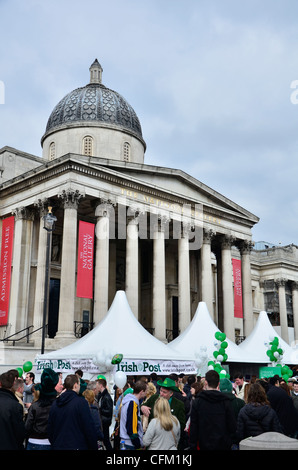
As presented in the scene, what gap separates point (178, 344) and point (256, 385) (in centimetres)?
1388

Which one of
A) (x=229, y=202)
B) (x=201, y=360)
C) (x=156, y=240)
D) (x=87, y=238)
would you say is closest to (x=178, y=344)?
(x=201, y=360)

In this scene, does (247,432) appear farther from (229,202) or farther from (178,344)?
(229,202)

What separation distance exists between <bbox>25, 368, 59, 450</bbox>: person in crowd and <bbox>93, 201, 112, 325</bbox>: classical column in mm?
19342

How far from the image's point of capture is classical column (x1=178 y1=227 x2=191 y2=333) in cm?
3186

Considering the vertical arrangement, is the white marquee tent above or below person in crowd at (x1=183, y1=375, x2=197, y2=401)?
above

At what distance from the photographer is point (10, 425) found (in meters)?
5.95

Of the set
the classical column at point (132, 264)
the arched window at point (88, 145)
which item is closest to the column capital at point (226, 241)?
the classical column at point (132, 264)

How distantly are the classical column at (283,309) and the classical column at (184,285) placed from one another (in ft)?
68.1

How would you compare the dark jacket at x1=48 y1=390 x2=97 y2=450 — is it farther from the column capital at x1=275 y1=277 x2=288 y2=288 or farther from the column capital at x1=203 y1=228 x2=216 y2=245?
the column capital at x1=275 y1=277 x2=288 y2=288

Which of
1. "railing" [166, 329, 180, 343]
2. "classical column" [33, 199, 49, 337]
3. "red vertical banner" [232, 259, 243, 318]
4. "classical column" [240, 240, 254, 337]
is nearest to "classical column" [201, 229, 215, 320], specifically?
"red vertical banner" [232, 259, 243, 318]

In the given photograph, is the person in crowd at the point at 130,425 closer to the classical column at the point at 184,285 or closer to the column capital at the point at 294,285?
the classical column at the point at 184,285

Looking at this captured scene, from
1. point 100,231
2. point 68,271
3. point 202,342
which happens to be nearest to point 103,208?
point 100,231

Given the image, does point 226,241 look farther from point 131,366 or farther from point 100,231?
point 131,366

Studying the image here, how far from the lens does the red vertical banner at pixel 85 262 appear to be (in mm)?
26484
